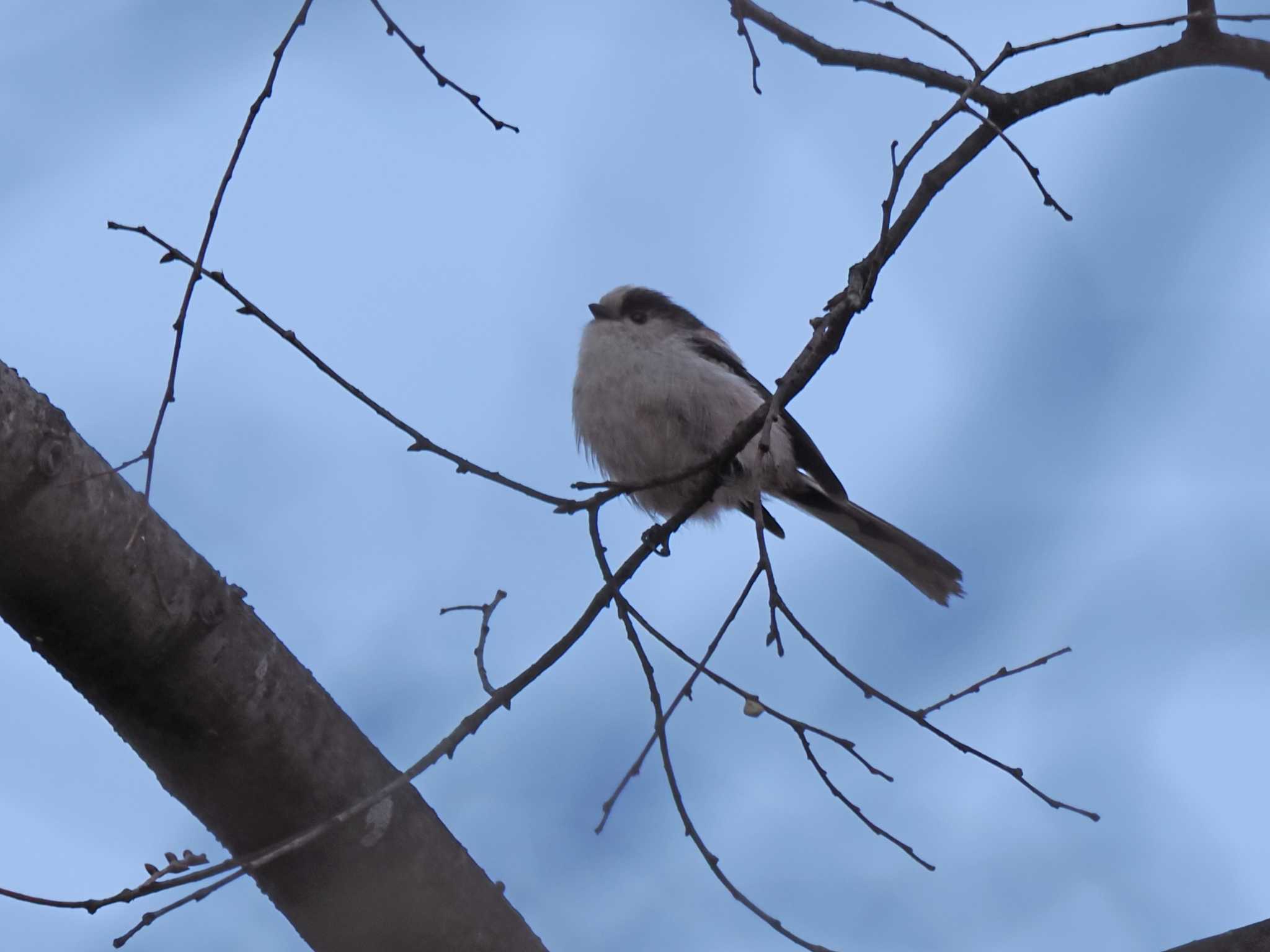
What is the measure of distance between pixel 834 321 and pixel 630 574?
67cm

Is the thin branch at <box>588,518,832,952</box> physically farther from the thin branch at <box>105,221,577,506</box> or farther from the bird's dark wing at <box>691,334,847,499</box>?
the bird's dark wing at <box>691,334,847,499</box>

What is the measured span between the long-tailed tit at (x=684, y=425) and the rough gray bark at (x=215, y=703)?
173 cm

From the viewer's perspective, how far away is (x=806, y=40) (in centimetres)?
299

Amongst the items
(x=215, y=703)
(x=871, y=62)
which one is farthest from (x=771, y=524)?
(x=215, y=703)

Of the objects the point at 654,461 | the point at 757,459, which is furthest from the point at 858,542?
the point at 757,459

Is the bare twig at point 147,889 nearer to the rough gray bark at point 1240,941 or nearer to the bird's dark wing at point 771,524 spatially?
the rough gray bark at point 1240,941

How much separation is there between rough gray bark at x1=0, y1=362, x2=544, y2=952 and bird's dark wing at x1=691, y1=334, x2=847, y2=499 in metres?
2.30

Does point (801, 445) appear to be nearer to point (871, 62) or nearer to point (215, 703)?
point (871, 62)

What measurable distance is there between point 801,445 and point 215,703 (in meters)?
2.60

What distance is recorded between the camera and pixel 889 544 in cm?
434

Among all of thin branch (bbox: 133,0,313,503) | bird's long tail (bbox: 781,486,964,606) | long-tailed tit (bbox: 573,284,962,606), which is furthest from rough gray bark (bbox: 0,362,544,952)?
bird's long tail (bbox: 781,486,964,606)

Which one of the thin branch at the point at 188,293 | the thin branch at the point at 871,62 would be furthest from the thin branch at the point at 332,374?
the thin branch at the point at 871,62

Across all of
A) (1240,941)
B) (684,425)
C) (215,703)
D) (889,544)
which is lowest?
(1240,941)

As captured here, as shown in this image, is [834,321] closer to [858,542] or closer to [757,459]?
[757,459]
